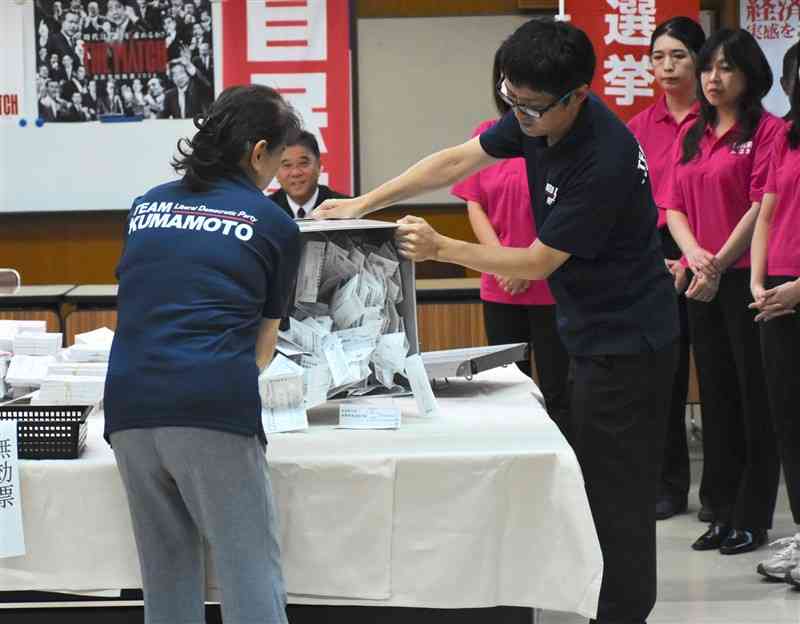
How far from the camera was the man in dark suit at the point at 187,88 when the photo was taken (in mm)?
5816

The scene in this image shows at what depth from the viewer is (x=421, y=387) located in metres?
2.31

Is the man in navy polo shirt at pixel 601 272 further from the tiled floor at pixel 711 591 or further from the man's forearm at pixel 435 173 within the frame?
the tiled floor at pixel 711 591

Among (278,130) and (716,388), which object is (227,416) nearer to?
(278,130)

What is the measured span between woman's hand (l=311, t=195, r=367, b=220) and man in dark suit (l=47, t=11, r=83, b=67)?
3711 mm

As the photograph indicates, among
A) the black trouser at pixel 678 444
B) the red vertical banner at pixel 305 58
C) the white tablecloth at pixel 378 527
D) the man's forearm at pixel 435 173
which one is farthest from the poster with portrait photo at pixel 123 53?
the white tablecloth at pixel 378 527

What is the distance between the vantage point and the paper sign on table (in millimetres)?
2002

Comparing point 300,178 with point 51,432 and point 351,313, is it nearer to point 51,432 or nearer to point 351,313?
point 351,313

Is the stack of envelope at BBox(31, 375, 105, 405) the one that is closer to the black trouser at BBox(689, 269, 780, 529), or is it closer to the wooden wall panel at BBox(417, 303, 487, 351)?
the black trouser at BBox(689, 269, 780, 529)

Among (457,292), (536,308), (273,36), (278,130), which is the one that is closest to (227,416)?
(278,130)

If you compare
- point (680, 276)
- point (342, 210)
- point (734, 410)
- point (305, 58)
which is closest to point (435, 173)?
point (342, 210)

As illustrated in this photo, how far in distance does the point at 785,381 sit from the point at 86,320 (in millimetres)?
2819

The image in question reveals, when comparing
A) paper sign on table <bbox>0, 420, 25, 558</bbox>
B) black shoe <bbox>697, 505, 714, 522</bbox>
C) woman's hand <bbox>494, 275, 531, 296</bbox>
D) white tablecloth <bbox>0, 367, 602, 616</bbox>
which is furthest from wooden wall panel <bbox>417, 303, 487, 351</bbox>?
paper sign on table <bbox>0, 420, 25, 558</bbox>

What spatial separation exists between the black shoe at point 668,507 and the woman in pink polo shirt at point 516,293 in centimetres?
48

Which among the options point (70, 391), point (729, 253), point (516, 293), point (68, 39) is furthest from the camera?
point (68, 39)
